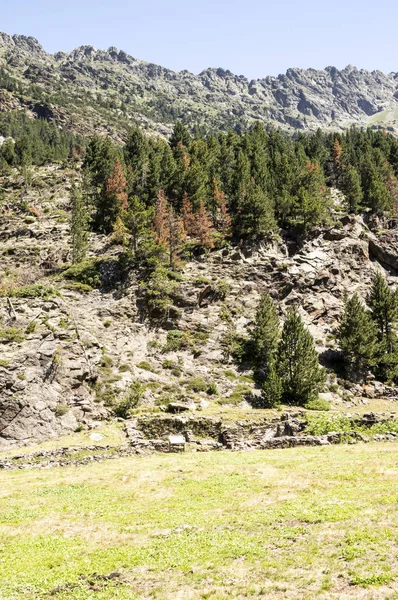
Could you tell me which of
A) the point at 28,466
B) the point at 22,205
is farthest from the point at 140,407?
the point at 22,205

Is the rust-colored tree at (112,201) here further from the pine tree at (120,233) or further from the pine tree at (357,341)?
the pine tree at (357,341)

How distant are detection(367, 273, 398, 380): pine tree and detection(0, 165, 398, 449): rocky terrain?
4052 mm

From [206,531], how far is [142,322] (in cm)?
4365

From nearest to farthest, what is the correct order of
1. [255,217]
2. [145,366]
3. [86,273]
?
[145,366], [86,273], [255,217]

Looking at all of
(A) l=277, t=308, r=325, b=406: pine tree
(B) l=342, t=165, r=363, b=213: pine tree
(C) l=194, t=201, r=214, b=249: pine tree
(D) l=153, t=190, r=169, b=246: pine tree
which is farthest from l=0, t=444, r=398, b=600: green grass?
(B) l=342, t=165, r=363, b=213: pine tree

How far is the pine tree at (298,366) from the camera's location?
48188 millimetres

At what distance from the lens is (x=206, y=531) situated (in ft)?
51.2

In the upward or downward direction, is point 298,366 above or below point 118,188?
below

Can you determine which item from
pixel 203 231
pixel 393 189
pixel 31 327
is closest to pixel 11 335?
pixel 31 327

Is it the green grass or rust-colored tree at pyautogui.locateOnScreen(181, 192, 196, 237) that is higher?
rust-colored tree at pyautogui.locateOnScreen(181, 192, 196, 237)

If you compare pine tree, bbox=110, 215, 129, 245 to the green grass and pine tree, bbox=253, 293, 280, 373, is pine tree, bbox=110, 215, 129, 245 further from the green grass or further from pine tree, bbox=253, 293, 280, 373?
the green grass

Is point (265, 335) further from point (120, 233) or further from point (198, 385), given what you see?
point (120, 233)

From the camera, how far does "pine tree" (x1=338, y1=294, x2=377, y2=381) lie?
56000 millimetres

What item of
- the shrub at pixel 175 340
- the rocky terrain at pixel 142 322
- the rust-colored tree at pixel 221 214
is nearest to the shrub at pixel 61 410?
the rocky terrain at pixel 142 322
